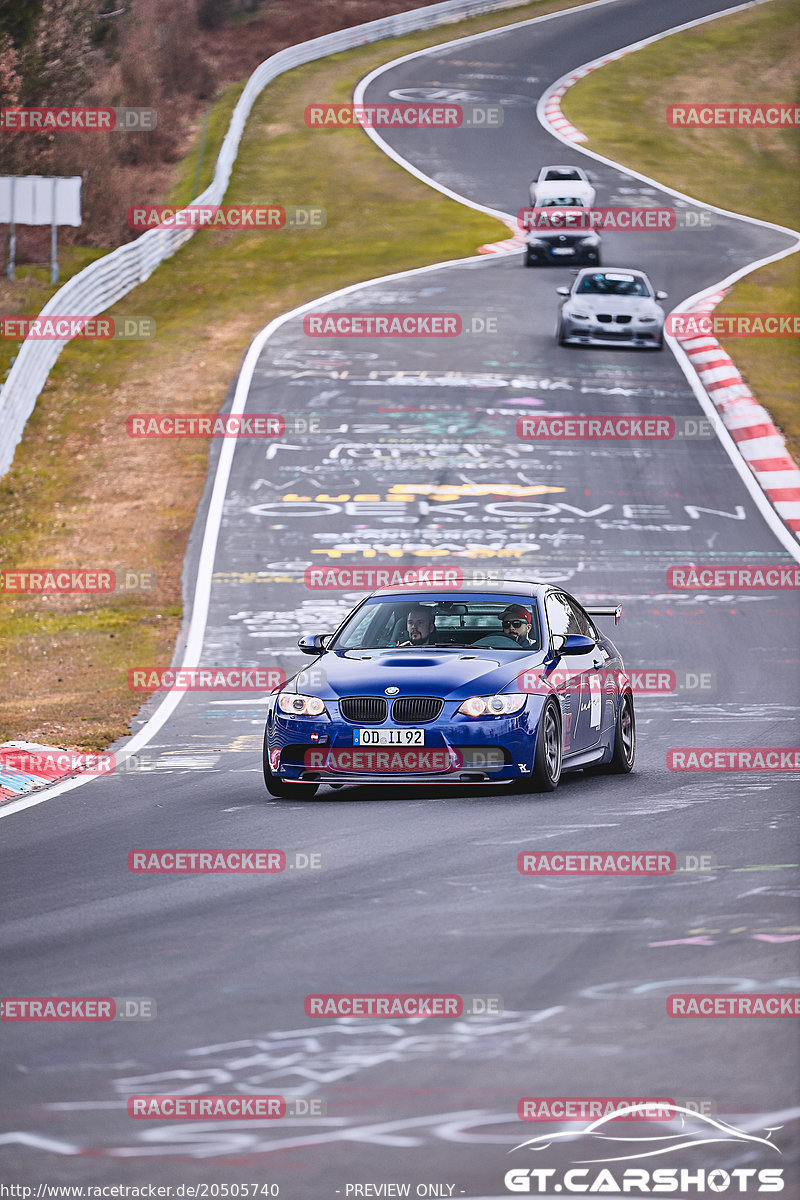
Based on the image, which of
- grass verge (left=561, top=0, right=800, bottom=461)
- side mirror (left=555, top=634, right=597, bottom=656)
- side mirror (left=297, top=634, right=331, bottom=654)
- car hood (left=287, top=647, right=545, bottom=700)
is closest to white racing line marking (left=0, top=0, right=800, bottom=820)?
grass verge (left=561, top=0, right=800, bottom=461)

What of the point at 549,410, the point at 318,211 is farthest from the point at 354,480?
the point at 318,211

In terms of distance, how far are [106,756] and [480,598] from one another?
3.16 m

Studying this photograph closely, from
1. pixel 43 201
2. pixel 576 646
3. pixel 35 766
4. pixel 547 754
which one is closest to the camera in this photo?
pixel 547 754

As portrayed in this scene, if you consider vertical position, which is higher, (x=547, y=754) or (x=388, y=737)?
(x=388, y=737)

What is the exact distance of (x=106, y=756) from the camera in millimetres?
13578

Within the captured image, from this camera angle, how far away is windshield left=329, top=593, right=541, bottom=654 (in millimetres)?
12258

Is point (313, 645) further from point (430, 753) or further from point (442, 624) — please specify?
point (430, 753)

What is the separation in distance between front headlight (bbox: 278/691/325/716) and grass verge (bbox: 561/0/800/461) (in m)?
26.4

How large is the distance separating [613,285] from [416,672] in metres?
23.2

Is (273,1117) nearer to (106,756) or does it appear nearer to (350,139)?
(106,756)

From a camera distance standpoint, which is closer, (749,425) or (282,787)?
(282,787)

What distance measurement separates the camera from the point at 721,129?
64312 millimetres

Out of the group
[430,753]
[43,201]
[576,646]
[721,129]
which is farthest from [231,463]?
[721,129]

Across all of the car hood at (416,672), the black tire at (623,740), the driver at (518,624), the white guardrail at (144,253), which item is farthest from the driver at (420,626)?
the white guardrail at (144,253)
